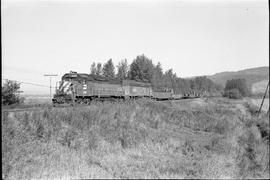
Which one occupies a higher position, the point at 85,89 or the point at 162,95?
the point at 85,89

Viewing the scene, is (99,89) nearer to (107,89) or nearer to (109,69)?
(107,89)

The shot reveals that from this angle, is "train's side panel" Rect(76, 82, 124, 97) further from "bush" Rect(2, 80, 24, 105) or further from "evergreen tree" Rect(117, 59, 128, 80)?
"evergreen tree" Rect(117, 59, 128, 80)

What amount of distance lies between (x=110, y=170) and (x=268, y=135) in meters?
16.8

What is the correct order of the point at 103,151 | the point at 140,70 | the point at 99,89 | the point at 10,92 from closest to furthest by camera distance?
the point at 103,151 < the point at 10,92 < the point at 99,89 < the point at 140,70

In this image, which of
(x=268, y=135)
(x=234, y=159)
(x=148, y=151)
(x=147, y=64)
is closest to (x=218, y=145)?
(x=234, y=159)

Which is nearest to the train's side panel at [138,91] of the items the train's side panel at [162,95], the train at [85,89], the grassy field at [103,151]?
the train at [85,89]

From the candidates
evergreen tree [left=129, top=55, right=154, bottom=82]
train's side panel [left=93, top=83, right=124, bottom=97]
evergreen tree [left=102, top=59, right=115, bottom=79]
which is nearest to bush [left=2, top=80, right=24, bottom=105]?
train's side panel [left=93, top=83, right=124, bottom=97]

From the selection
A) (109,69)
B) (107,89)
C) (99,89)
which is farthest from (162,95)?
(109,69)

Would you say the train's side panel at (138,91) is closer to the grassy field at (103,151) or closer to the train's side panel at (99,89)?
the train's side panel at (99,89)

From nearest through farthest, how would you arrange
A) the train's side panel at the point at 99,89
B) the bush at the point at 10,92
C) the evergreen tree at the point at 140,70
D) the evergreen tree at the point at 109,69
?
the bush at the point at 10,92, the train's side panel at the point at 99,89, the evergreen tree at the point at 140,70, the evergreen tree at the point at 109,69

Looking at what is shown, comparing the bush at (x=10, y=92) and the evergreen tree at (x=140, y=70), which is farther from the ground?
the evergreen tree at (x=140, y=70)

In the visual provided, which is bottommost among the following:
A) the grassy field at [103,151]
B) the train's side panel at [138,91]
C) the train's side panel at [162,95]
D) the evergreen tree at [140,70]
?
the grassy field at [103,151]

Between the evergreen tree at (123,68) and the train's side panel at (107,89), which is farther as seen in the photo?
the evergreen tree at (123,68)

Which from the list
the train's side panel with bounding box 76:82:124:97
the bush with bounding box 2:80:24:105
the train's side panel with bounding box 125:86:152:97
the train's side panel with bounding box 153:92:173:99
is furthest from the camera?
the train's side panel with bounding box 153:92:173:99
